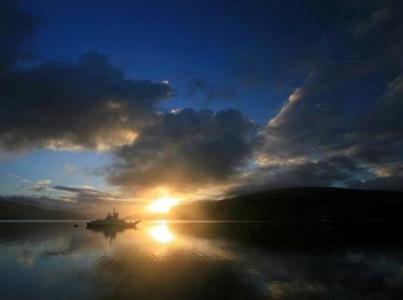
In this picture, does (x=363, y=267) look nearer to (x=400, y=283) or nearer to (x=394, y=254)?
(x=400, y=283)

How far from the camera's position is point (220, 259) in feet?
234

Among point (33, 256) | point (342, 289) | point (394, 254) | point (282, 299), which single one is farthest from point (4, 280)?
point (394, 254)

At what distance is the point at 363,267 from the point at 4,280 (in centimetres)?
5693

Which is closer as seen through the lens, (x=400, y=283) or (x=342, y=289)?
(x=342, y=289)

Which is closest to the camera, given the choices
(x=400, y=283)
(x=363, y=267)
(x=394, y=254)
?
(x=400, y=283)

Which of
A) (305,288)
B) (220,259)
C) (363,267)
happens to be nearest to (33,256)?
(220,259)

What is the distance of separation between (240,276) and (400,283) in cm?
2125

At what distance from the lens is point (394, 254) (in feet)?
264

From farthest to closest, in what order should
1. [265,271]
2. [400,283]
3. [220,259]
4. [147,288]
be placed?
[220,259] → [265,271] → [400,283] → [147,288]

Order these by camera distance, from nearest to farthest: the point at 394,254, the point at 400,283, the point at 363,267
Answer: the point at 400,283 < the point at 363,267 < the point at 394,254

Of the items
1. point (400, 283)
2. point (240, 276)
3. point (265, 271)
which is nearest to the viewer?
point (400, 283)

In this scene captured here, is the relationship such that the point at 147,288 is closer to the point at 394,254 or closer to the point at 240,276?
the point at 240,276

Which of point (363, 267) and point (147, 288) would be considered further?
point (363, 267)

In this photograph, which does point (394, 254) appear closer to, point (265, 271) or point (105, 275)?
point (265, 271)
